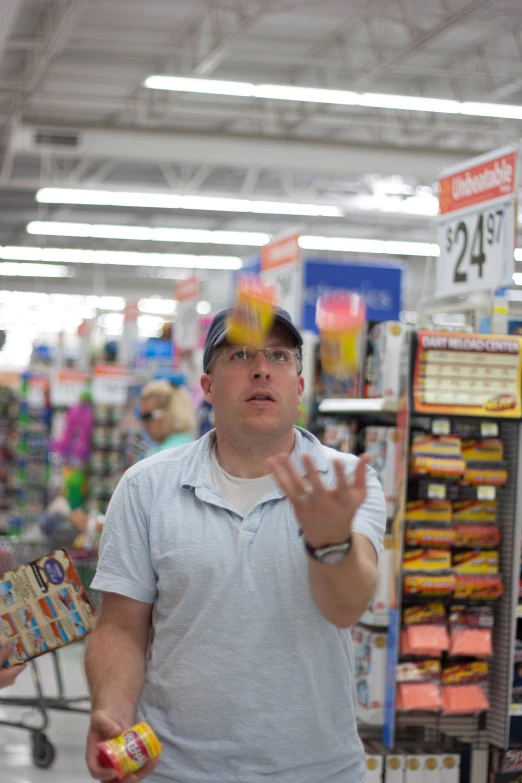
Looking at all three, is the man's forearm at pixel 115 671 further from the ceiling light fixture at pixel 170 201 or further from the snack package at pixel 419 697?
the ceiling light fixture at pixel 170 201

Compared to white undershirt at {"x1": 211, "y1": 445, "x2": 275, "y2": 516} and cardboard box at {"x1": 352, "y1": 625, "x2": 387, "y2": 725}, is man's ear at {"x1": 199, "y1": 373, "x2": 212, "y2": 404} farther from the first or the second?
cardboard box at {"x1": 352, "y1": 625, "x2": 387, "y2": 725}

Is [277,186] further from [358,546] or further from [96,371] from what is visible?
[358,546]

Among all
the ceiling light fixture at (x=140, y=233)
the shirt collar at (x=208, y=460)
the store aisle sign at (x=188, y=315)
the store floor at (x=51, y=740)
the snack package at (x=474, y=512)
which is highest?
the ceiling light fixture at (x=140, y=233)

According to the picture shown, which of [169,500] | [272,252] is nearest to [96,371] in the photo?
[272,252]

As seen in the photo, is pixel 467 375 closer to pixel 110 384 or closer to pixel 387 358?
pixel 387 358

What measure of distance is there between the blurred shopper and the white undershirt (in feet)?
12.0

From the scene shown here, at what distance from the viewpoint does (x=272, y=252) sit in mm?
6816

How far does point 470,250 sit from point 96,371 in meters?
6.36

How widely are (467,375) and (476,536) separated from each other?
71cm

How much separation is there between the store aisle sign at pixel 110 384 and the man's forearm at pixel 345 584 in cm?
878

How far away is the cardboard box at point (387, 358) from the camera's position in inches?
188

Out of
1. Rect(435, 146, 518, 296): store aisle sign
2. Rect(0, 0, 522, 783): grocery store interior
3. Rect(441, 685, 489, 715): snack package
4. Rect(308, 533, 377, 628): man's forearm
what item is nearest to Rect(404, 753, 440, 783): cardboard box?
Rect(0, 0, 522, 783): grocery store interior

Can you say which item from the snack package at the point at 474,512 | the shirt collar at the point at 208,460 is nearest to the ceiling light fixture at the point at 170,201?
the snack package at the point at 474,512

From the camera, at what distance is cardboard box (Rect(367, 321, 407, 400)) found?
4785 mm
